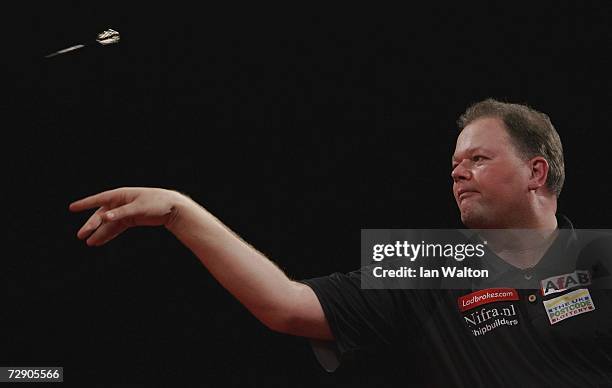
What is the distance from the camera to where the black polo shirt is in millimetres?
1393

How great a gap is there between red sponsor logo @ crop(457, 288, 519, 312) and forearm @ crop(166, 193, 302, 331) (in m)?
0.38

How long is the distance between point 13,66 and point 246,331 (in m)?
1.21

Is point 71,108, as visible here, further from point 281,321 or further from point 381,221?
point 281,321

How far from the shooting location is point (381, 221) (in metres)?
2.52

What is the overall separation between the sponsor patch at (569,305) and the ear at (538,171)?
274mm

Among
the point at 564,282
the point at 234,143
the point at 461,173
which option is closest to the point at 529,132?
the point at 461,173

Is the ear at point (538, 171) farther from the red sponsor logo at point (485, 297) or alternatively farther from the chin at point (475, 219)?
the red sponsor logo at point (485, 297)

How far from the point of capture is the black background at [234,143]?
242 cm

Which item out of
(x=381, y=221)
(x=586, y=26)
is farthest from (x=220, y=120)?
(x=586, y=26)

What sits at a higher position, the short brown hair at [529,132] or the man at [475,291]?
the short brown hair at [529,132]

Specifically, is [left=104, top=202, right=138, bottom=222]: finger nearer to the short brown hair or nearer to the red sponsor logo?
the red sponsor logo

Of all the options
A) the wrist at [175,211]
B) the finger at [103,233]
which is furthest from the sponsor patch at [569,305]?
the finger at [103,233]

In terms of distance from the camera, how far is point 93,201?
1158 millimetres

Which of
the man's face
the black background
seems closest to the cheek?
the man's face
